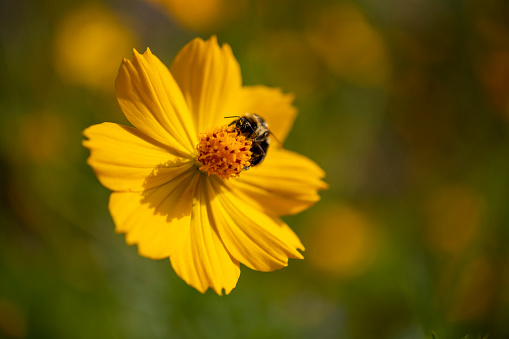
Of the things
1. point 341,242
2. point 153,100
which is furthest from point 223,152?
→ point 341,242

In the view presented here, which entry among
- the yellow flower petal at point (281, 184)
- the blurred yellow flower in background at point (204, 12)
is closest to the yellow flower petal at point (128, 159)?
the yellow flower petal at point (281, 184)

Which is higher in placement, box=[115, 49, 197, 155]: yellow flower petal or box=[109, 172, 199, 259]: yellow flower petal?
box=[115, 49, 197, 155]: yellow flower petal

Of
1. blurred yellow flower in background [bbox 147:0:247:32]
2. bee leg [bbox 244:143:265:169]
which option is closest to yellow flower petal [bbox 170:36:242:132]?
bee leg [bbox 244:143:265:169]

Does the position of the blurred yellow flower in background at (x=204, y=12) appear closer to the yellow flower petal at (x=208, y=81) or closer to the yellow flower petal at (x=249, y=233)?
the yellow flower petal at (x=208, y=81)

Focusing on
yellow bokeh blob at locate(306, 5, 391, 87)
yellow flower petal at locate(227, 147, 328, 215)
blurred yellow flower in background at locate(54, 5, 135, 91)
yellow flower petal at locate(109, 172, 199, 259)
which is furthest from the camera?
yellow bokeh blob at locate(306, 5, 391, 87)

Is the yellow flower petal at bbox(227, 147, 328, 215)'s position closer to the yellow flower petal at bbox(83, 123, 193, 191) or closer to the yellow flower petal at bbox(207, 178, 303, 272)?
the yellow flower petal at bbox(207, 178, 303, 272)

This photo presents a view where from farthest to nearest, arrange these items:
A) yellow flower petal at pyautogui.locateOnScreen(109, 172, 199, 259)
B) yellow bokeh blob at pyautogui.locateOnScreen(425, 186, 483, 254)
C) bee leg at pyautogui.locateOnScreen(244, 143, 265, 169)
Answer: yellow bokeh blob at pyautogui.locateOnScreen(425, 186, 483, 254)
bee leg at pyautogui.locateOnScreen(244, 143, 265, 169)
yellow flower petal at pyautogui.locateOnScreen(109, 172, 199, 259)
